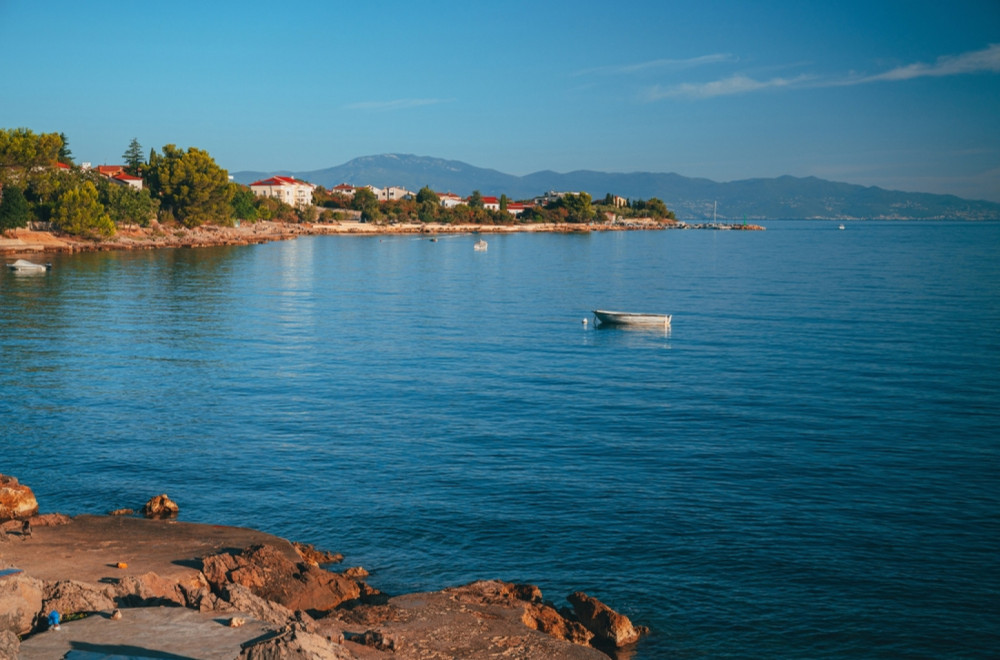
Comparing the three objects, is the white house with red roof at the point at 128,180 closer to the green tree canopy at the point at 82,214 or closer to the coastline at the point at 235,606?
the green tree canopy at the point at 82,214

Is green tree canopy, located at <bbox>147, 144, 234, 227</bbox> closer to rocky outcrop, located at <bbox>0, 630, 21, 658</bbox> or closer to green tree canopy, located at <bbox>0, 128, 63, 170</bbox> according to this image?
green tree canopy, located at <bbox>0, 128, 63, 170</bbox>

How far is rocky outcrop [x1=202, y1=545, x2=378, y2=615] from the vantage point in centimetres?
1507

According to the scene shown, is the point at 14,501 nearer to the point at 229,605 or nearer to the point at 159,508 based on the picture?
the point at 159,508

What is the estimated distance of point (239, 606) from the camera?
12734 mm

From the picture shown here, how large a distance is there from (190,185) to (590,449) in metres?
132

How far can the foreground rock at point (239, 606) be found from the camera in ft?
37.3

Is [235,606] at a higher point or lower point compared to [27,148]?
lower

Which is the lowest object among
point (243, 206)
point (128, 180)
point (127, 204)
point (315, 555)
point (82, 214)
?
point (315, 555)

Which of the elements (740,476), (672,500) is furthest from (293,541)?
(740,476)

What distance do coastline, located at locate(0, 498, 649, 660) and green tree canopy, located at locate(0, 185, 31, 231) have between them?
9326 cm

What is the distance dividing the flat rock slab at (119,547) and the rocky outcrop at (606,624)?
6.16 m

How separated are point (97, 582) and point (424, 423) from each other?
50.0 feet

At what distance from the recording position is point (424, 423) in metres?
29.5

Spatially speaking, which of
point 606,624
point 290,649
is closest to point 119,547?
point 290,649
